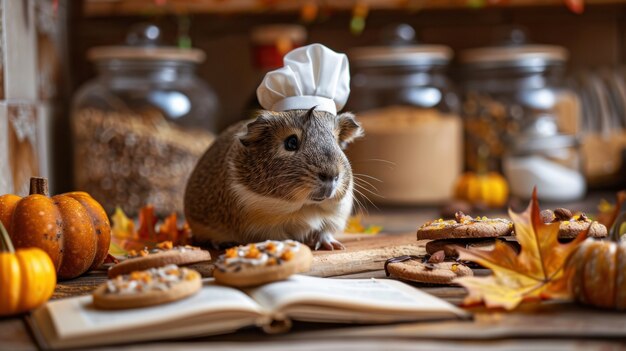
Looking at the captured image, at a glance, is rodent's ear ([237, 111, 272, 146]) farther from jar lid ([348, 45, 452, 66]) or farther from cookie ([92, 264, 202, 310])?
jar lid ([348, 45, 452, 66])

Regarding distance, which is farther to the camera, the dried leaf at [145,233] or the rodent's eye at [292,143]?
the dried leaf at [145,233]

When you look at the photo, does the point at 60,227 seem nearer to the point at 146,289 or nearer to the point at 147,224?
the point at 146,289

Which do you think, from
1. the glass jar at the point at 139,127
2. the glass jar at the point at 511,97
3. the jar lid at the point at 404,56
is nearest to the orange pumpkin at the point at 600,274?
the glass jar at the point at 139,127

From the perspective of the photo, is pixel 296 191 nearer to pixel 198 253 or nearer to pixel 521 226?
pixel 198 253

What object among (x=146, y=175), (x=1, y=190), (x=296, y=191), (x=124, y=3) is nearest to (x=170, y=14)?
(x=124, y=3)

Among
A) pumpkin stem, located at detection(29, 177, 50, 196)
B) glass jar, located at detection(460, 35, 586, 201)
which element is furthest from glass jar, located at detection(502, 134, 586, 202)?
pumpkin stem, located at detection(29, 177, 50, 196)

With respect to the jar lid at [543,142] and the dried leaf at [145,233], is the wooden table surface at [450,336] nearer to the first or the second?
the dried leaf at [145,233]
